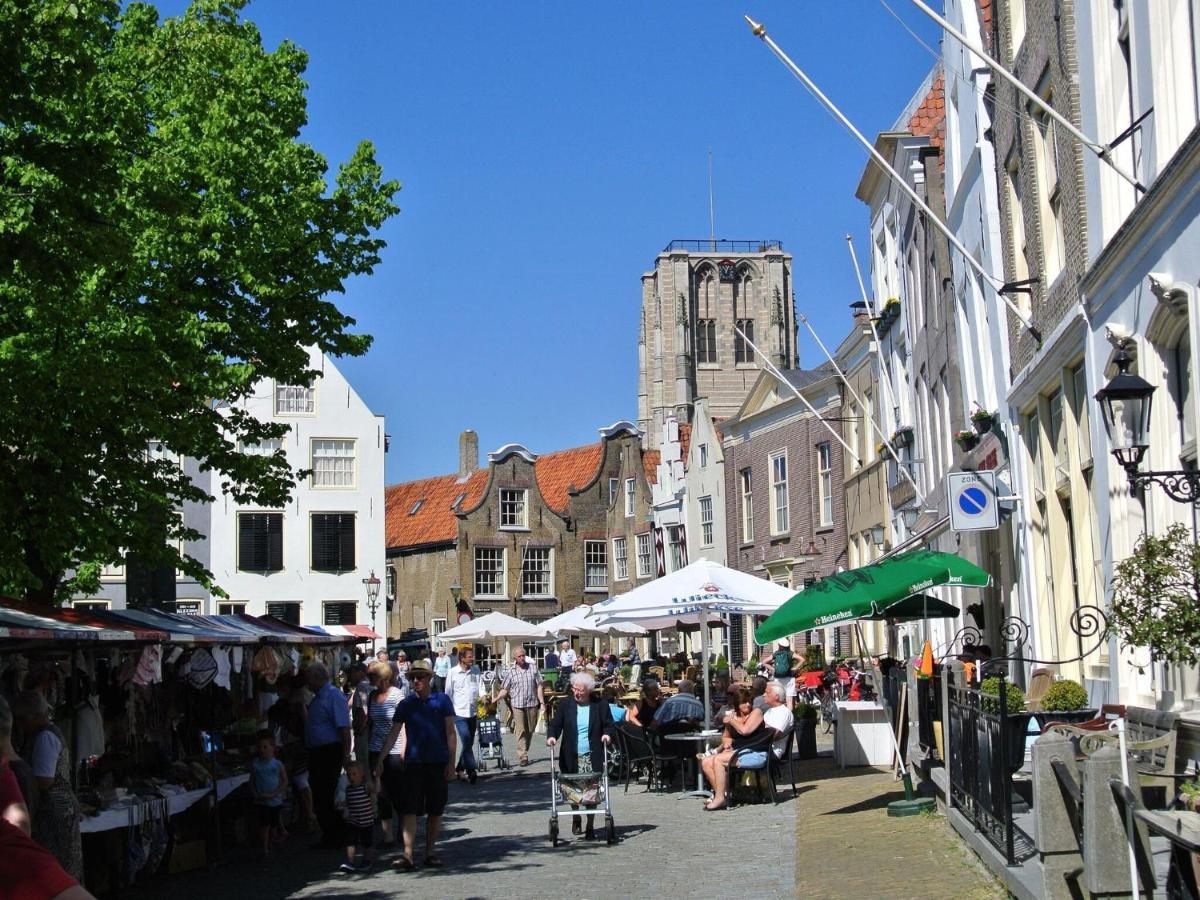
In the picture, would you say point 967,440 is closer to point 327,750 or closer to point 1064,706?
point 1064,706

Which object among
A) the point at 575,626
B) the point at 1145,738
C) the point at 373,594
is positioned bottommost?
the point at 1145,738

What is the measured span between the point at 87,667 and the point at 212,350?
5799 mm

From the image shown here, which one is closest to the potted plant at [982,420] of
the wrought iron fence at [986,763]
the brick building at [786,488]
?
the wrought iron fence at [986,763]

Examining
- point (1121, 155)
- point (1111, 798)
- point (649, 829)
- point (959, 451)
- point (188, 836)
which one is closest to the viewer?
point (1111, 798)

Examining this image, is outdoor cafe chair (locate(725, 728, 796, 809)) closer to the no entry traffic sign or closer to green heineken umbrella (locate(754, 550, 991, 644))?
green heineken umbrella (locate(754, 550, 991, 644))

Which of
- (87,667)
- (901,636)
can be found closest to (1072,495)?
(87,667)

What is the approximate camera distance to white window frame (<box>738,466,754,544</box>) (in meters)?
46.1

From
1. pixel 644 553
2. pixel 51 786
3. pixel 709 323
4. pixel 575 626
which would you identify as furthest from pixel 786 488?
pixel 709 323

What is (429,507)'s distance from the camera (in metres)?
67.2

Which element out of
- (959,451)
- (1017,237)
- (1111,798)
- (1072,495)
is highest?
(1017,237)

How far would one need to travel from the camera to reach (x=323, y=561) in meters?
49.4

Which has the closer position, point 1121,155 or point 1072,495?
point 1121,155

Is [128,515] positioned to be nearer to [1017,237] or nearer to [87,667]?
[87,667]

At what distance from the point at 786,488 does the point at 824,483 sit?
281cm
